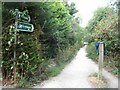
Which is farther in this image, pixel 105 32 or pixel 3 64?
pixel 105 32

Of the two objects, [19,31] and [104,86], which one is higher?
[19,31]

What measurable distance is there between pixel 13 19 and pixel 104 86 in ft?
13.9

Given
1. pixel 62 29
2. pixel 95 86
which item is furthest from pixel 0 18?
pixel 62 29

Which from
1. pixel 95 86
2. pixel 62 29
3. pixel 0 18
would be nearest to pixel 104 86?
pixel 95 86

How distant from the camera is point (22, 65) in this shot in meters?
8.03

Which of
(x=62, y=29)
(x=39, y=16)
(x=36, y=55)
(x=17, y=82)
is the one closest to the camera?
(x=17, y=82)

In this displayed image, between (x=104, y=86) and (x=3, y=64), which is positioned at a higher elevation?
(x=3, y=64)

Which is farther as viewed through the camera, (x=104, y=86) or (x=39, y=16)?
(x=39, y=16)

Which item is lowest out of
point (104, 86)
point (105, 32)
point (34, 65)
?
point (104, 86)

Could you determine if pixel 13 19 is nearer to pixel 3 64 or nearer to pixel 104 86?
pixel 3 64

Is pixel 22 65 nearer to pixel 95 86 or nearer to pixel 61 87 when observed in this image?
pixel 61 87

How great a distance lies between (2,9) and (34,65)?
7.82ft

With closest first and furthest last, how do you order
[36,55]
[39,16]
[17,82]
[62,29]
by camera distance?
1. [17,82]
2. [36,55]
3. [39,16]
4. [62,29]

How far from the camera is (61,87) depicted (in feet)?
26.6
